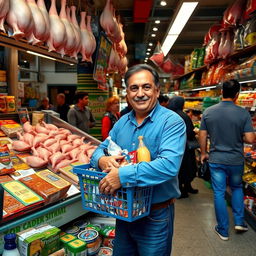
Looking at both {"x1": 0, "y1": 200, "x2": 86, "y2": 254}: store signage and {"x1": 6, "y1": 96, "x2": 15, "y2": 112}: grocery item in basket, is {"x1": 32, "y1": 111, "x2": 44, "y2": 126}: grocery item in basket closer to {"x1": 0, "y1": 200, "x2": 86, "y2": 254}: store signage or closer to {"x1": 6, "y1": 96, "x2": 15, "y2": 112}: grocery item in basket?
{"x1": 6, "y1": 96, "x2": 15, "y2": 112}: grocery item in basket

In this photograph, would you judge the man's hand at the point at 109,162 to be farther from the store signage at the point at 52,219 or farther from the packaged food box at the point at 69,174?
the packaged food box at the point at 69,174

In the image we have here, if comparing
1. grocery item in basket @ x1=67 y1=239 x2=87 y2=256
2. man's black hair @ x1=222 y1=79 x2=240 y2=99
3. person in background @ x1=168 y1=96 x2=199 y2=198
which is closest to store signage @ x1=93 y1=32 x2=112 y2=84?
person in background @ x1=168 y1=96 x2=199 y2=198

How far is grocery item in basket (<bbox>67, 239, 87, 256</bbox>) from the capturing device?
200 cm

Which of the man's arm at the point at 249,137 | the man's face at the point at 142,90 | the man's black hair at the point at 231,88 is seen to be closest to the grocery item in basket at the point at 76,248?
the man's face at the point at 142,90

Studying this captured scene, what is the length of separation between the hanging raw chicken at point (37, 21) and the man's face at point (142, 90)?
117cm

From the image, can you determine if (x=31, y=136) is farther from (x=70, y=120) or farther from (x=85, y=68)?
(x=85, y=68)

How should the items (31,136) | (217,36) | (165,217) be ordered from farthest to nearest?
(217,36) < (31,136) < (165,217)

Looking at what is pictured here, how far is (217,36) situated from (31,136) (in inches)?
178

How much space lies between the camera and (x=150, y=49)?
43.0ft

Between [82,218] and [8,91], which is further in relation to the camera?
[8,91]

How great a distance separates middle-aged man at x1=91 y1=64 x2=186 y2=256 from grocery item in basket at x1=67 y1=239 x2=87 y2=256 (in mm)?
297

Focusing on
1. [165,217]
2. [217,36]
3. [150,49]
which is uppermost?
[150,49]

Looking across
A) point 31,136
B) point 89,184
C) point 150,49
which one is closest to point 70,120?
point 31,136

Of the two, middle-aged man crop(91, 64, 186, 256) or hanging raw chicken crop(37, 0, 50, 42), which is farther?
hanging raw chicken crop(37, 0, 50, 42)
